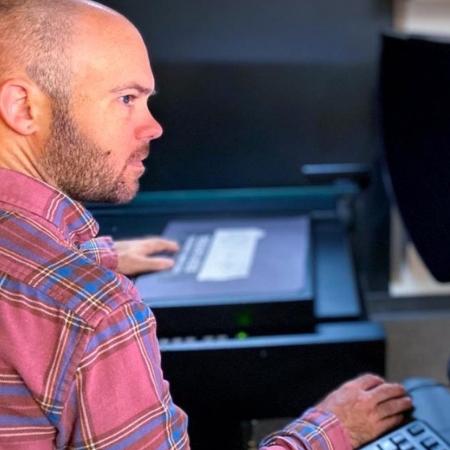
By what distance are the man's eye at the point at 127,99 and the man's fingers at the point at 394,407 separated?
436 mm

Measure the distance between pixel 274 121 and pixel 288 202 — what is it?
0.17m

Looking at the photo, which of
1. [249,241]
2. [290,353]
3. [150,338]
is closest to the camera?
[150,338]

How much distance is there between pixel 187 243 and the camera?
1296 millimetres

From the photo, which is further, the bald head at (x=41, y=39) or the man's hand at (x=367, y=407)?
the man's hand at (x=367, y=407)

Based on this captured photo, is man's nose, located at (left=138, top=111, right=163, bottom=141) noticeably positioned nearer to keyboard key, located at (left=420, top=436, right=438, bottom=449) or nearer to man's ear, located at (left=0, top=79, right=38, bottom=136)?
man's ear, located at (left=0, top=79, right=38, bottom=136)

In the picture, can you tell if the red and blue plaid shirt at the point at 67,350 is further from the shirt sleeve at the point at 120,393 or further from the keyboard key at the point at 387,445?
the keyboard key at the point at 387,445

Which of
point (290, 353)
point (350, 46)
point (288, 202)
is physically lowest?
point (290, 353)

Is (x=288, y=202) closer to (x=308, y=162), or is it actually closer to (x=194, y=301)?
(x=308, y=162)

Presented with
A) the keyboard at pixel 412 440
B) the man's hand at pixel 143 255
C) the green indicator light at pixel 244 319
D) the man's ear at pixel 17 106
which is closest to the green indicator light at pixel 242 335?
the green indicator light at pixel 244 319

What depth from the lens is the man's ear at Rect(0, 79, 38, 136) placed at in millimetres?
639

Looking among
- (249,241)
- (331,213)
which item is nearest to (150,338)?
(249,241)

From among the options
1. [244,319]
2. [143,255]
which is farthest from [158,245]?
[244,319]

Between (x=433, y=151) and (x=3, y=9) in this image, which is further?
(x=433, y=151)

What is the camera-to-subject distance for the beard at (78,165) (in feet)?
2.19
